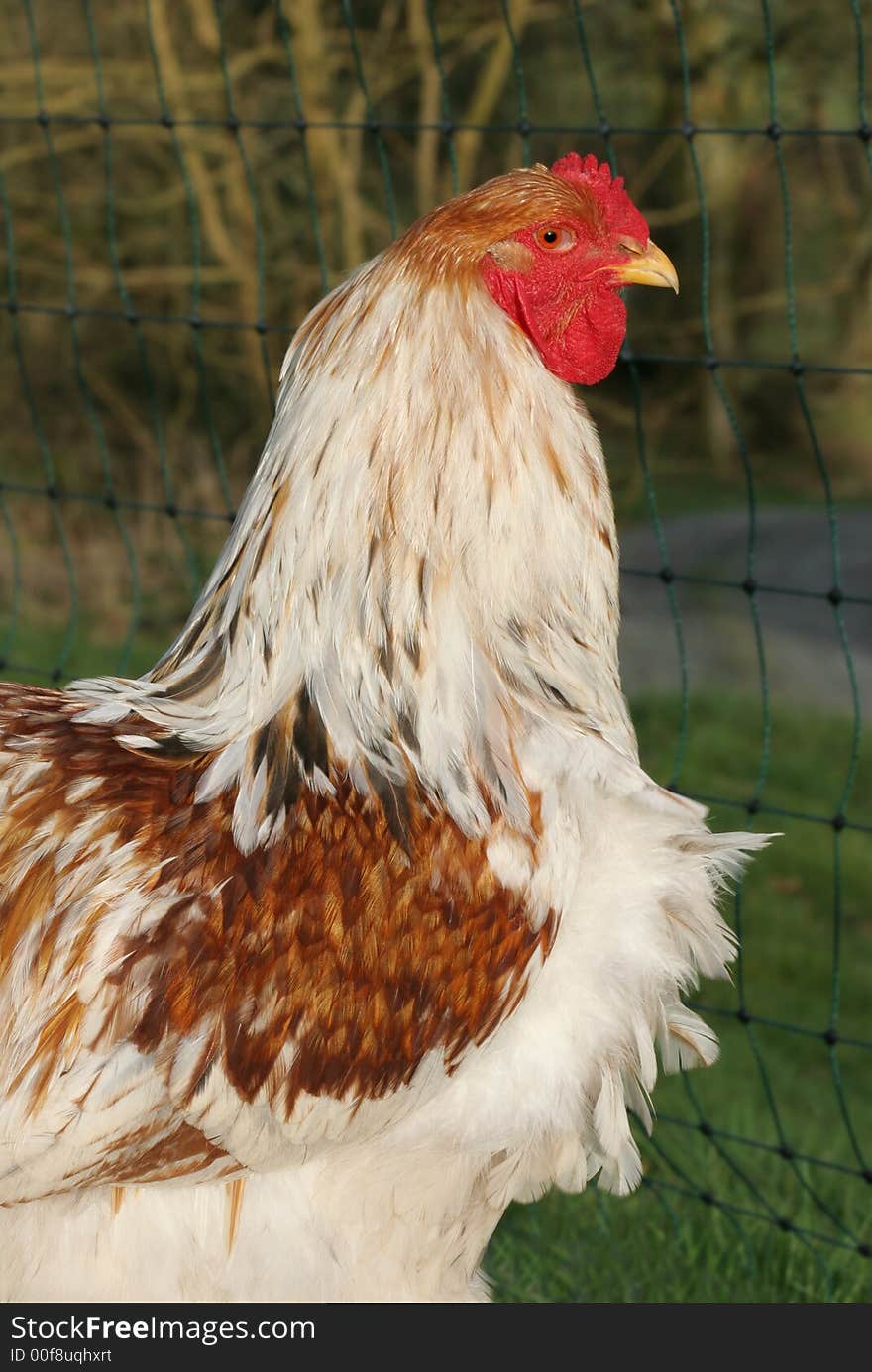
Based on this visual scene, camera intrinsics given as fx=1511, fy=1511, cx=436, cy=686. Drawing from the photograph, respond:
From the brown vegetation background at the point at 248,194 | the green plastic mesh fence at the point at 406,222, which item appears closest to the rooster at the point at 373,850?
the green plastic mesh fence at the point at 406,222

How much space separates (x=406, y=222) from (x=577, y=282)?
733cm

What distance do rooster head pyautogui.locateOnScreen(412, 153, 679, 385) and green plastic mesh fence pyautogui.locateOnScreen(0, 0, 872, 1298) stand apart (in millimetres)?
2168

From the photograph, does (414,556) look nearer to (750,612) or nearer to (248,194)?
(248,194)

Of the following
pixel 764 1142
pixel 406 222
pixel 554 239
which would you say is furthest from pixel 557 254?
pixel 406 222

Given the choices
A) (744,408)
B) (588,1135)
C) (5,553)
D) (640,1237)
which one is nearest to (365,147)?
(5,553)

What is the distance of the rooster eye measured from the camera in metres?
2.14

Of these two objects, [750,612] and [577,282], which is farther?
[750,612]

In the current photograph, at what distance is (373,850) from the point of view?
1.98 metres

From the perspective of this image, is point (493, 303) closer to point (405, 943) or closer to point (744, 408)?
point (405, 943)

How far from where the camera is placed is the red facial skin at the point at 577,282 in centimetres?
213

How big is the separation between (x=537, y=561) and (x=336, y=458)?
0.32 meters

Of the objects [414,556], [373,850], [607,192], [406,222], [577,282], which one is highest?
[406,222]
